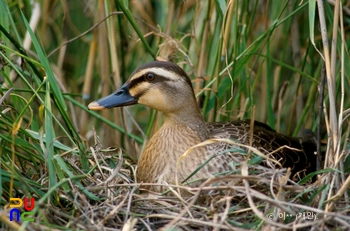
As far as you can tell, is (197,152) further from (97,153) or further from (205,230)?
(205,230)

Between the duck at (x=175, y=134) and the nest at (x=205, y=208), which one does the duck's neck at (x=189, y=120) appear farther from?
the nest at (x=205, y=208)

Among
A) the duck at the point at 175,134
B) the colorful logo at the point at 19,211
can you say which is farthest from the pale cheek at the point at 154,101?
the colorful logo at the point at 19,211

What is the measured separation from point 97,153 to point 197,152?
0.48m

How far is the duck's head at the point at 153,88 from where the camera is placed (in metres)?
3.05

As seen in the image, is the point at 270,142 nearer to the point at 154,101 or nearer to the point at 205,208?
the point at 154,101

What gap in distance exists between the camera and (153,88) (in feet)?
10.1

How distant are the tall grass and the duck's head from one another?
0.57ft

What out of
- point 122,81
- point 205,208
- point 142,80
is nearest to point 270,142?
point 142,80

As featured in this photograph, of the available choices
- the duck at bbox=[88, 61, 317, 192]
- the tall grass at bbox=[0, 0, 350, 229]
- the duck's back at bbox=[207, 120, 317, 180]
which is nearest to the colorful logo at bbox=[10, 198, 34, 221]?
the tall grass at bbox=[0, 0, 350, 229]

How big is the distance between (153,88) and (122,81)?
1007 mm

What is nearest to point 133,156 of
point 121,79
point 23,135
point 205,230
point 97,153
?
point 121,79

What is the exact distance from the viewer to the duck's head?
3.05m

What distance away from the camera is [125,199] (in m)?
2.58

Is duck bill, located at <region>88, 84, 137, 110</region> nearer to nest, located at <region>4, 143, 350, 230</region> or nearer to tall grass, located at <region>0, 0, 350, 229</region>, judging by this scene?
tall grass, located at <region>0, 0, 350, 229</region>
